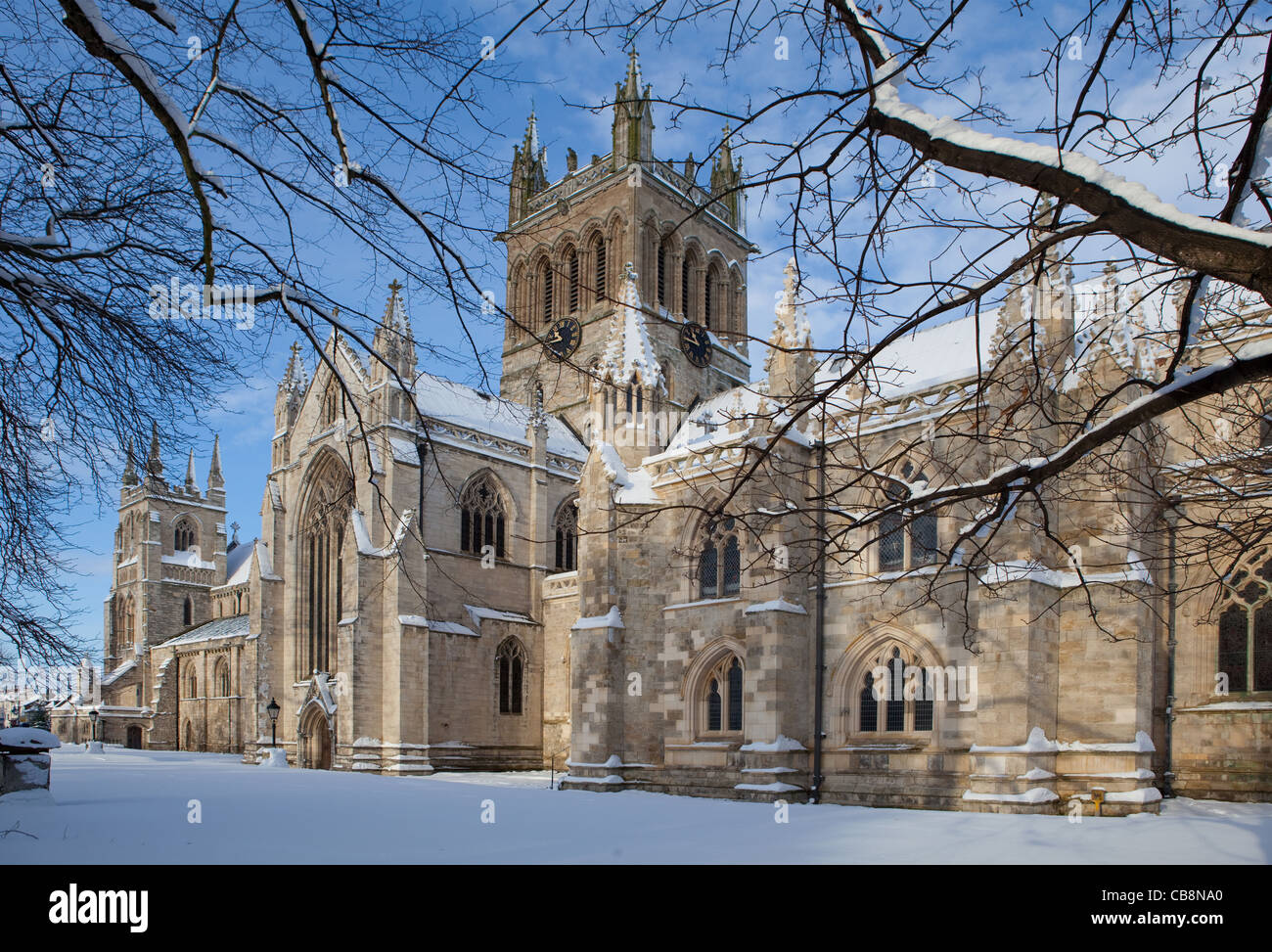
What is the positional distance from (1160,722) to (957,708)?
3.16m

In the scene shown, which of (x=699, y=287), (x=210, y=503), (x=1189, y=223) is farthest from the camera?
(x=210, y=503)

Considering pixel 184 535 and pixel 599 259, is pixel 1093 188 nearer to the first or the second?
pixel 599 259

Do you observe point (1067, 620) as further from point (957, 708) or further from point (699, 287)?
point (699, 287)

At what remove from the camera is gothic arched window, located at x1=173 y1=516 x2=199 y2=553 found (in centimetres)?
6638

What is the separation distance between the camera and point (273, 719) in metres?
33.4

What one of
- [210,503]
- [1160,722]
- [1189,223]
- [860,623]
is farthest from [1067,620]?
[210,503]

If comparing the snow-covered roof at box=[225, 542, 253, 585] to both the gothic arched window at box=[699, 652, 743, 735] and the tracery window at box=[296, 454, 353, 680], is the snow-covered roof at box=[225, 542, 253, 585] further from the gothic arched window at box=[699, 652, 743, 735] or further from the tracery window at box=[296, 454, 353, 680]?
the gothic arched window at box=[699, 652, 743, 735]

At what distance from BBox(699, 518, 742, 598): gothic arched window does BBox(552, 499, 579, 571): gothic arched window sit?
14886mm

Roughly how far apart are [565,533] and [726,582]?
625 inches

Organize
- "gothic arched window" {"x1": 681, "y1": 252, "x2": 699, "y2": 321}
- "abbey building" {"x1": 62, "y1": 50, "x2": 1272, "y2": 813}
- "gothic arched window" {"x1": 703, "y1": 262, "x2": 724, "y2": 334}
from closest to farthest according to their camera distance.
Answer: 1. "abbey building" {"x1": 62, "y1": 50, "x2": 1272, "y2": 813}
2. "gothic arched window" {"x1": 681, "y1": 252, "x2": 699, "y2": 321}
3. "gothic arched window" {"x1": 703, "y1": 262, "x2": 724, "y2": 334}

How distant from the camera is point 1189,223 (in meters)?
4.22

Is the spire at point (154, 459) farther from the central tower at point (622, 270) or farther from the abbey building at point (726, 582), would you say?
the central tower at point (622, 270)

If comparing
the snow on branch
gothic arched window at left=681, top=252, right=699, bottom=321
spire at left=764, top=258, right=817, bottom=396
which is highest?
gothic arched window at left=681, top=252, right=699, bottom=321

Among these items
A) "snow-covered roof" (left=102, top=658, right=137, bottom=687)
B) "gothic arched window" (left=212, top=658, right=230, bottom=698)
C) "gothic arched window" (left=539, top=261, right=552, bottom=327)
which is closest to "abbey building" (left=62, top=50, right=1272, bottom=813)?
"gothic arched window" (left=539, top=261, right=552, bottom=327)
